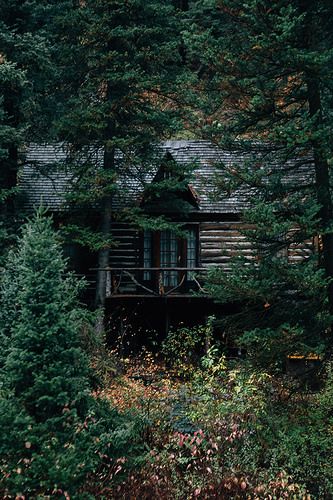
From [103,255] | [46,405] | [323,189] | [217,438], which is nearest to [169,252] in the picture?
[103,255]

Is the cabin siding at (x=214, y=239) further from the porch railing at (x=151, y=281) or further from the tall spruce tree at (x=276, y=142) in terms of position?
the tall spruce tree at (x=276, y=142)

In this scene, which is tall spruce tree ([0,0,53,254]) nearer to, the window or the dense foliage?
the dense foliage

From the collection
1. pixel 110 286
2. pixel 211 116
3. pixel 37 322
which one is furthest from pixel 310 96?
pixel 110 286

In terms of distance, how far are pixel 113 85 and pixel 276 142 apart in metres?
9.70

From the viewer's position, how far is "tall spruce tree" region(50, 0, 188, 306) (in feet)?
65.0

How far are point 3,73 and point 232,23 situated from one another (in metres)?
7.52

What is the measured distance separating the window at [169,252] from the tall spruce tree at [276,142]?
11.5 metres

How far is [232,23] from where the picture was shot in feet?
42.6

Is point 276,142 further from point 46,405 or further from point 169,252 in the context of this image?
point 169,252

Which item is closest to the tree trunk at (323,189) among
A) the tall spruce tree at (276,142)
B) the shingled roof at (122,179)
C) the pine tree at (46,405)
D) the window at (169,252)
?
the tall spruce tree at (276,142)

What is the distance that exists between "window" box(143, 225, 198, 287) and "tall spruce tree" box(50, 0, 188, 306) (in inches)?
144

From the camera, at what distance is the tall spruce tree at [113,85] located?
19797 mm

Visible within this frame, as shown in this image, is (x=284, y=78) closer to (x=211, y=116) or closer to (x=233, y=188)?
(x=211, y=116)

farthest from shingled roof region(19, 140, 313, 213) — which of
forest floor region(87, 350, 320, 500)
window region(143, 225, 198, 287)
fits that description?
forest floor region(87, 350, 320, 500)
